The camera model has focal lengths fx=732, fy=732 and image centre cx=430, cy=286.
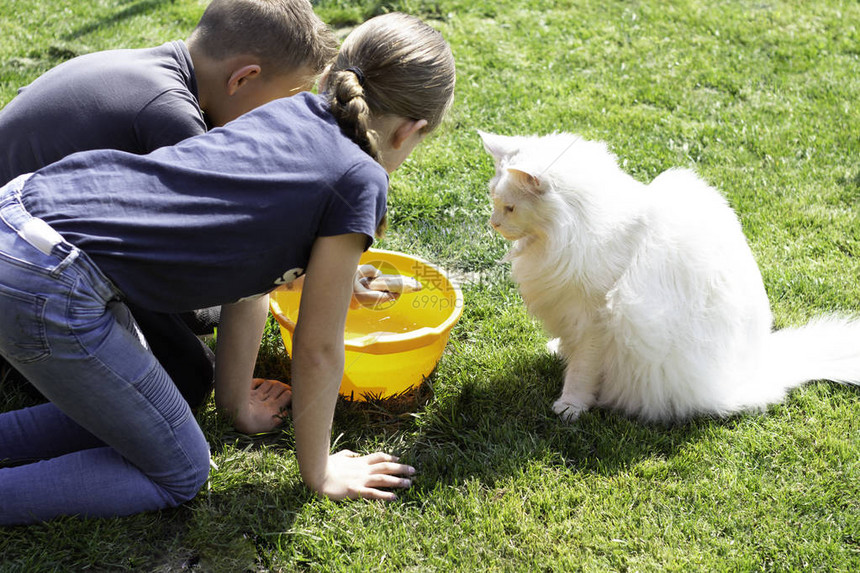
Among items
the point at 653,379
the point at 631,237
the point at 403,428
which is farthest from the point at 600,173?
the point at 403,428

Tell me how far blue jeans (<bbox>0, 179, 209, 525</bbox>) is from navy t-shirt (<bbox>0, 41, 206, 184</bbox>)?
1.37 ft

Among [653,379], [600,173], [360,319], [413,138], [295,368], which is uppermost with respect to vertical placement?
[413,138]

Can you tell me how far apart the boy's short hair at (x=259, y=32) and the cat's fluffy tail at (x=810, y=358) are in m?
2.10

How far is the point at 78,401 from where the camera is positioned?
6.36 feet

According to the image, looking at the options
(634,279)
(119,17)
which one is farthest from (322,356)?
(119,17)

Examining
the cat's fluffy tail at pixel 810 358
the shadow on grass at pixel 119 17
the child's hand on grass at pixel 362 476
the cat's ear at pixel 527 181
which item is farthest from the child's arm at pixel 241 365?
the shadow on grass at pixel 119 17

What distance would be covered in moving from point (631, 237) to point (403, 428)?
1077mm

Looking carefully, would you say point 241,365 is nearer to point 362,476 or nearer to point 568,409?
point 362,476

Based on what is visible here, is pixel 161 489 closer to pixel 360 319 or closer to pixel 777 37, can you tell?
pixel 360 319

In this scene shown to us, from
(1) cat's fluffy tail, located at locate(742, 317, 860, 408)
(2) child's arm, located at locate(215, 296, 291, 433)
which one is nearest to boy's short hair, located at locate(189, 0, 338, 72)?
(2) child's arm, located at locate(215, 296, 291, 433)

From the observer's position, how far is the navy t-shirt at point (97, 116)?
2.27 metres

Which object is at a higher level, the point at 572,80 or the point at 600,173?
the point at 600,173

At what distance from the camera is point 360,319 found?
130 inches

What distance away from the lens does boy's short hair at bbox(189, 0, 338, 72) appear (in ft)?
8.31
